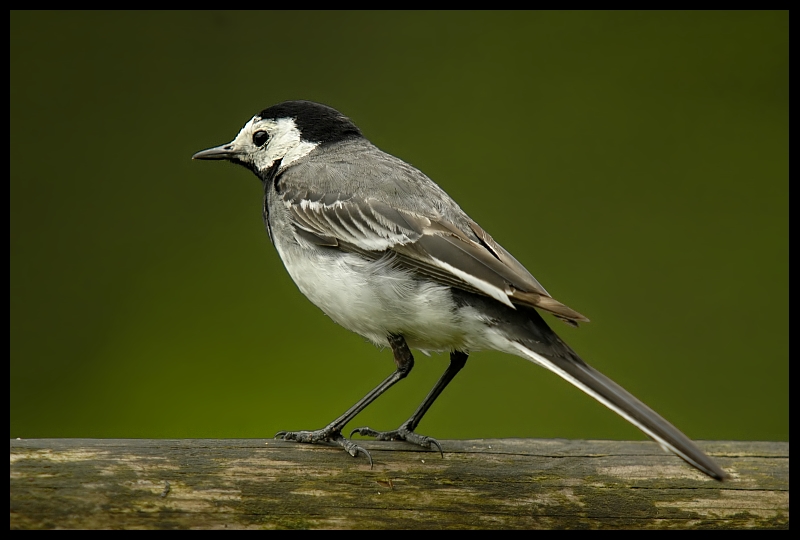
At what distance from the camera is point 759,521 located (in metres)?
2.71

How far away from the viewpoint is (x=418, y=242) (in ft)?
9.66

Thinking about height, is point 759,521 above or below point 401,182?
below

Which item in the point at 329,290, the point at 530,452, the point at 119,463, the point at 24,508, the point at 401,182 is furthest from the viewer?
the point at 401,182

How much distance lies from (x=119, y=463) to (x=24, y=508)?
10.9 inches

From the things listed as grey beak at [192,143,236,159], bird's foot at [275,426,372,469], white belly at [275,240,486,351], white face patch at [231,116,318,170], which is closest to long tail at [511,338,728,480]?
white belly at [275,240,486,351]

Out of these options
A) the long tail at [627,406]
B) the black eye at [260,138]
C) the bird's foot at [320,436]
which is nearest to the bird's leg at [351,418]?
the bird's foot at [320,436]

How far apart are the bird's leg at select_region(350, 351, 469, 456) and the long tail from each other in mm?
546

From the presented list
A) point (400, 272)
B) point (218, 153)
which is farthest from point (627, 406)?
point (218, 153)

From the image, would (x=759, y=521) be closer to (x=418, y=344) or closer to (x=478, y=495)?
(x=478, y=495)

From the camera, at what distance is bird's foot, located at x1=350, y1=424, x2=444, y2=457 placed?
2954mm

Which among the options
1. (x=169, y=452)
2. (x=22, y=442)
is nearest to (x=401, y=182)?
(x=169, y=452)

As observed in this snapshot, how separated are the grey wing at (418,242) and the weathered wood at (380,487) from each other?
22.5 inches

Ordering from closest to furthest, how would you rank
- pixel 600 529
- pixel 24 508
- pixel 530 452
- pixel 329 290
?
pixel 24 508 → pixel 600 529 → pixel 530 452 → pixel 329 290

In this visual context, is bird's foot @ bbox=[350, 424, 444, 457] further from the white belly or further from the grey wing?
the grey wing
